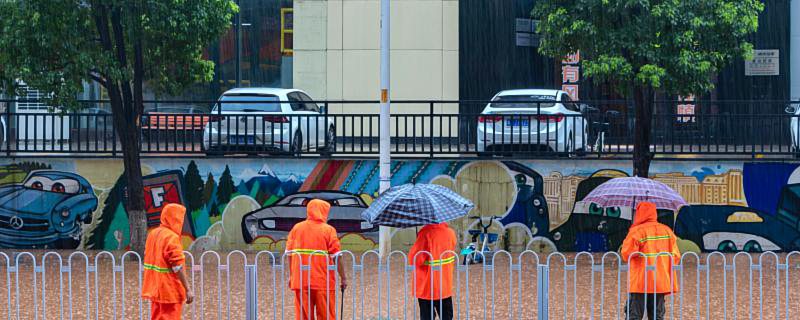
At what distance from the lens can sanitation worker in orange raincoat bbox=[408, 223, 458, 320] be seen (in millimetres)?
9109

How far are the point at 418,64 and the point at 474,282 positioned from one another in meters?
12.2

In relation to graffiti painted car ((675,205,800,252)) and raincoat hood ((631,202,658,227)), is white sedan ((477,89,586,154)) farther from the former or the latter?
raincoat hood ((631,202,658,227))

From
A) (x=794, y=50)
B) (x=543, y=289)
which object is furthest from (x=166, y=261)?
(x=794, y=50)

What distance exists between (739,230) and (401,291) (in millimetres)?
6436

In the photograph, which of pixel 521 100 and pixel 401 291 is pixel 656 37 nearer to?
pixel 521 100

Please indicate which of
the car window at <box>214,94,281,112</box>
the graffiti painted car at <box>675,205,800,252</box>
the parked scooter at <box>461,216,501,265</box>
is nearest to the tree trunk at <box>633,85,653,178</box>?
the graffiti painted car at <box>675,205,800,252</box>

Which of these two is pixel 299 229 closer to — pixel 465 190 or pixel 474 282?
pixel 474 282

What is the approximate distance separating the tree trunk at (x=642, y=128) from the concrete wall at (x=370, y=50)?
32.1ft

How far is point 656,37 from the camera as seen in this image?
14.7 m

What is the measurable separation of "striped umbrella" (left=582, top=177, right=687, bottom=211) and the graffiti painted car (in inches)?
242

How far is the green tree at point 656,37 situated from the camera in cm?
1455

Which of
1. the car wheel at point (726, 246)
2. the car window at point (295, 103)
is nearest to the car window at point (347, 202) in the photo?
the car window at point (295, 103)

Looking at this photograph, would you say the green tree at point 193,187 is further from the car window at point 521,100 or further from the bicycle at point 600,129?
the bicycle at point 600,129

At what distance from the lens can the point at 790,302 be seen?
11867 mm
